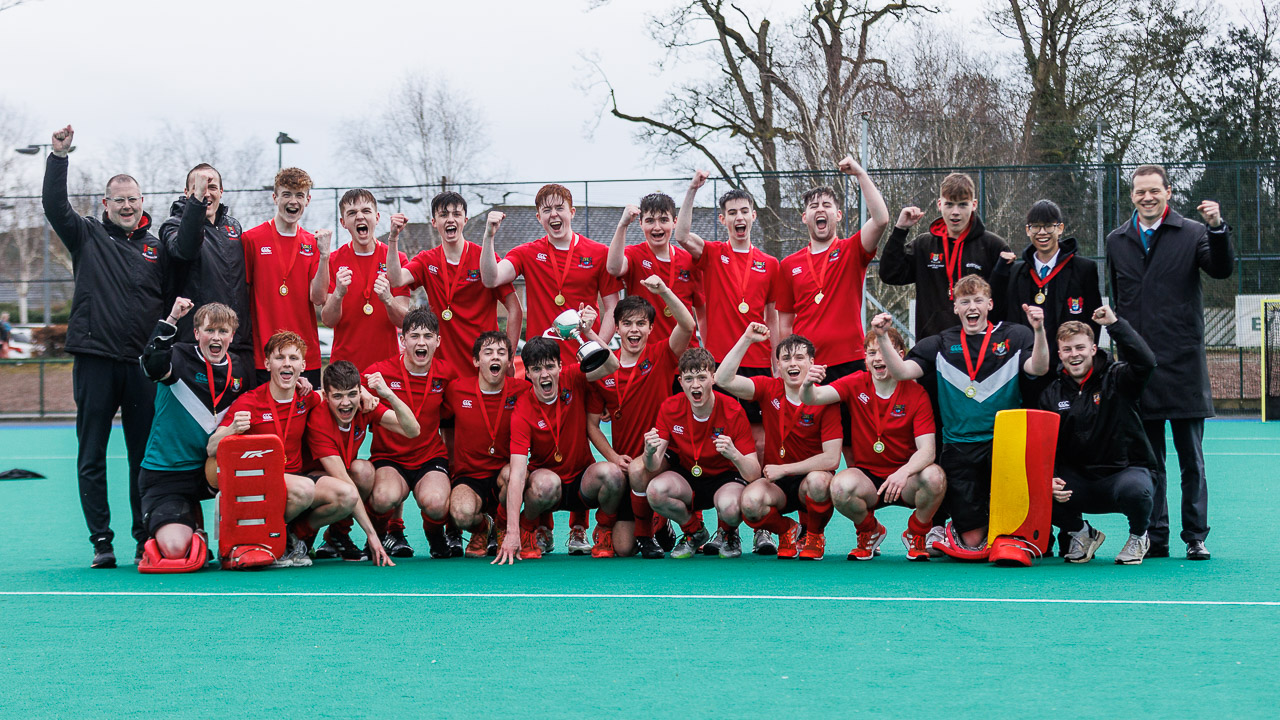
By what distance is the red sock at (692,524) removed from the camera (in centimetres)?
651

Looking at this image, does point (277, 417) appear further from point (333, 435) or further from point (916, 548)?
point (916, 548)

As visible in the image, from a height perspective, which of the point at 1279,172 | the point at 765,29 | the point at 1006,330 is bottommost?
the point at 1006,330

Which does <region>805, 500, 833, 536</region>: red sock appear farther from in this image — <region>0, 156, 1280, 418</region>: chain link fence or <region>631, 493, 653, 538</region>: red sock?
<region>0, 156, 1280, 418</region>: chain link fence

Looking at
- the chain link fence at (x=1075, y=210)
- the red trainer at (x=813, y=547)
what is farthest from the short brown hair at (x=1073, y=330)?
the chain link fence at (x=1075, y=210)

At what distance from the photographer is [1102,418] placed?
6.02 metres

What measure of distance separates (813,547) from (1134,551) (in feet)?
5.15

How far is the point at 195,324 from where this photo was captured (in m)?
6.16

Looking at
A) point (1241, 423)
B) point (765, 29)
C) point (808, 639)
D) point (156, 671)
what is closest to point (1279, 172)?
point (1241, 423)

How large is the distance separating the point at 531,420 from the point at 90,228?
2.58 metres

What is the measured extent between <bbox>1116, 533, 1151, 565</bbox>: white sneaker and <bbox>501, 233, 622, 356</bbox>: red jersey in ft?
10.3

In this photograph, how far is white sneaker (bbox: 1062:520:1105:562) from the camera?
602 centimetres

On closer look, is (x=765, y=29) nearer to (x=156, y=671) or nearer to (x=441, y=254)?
(x=441, y=254)

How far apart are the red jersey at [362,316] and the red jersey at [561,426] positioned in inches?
44.5

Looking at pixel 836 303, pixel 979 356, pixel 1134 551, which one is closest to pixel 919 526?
pixel 979 356
